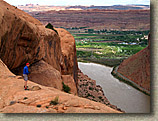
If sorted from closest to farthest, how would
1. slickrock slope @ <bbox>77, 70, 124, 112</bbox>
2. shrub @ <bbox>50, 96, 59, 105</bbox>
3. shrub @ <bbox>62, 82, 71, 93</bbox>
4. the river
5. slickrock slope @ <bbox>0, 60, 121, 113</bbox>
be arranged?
1. slickrock slope @ <bbox>0, 60, 121, 113</bbox>
2. shrub @ <bbox>50, 96, 59, 105</bbox>
3. shrub @ <bbox>62, 82, 71, 93</bbox>
4. the river
5. slickrock slope @ <bbox>77, 70, 124, 112</bbox>

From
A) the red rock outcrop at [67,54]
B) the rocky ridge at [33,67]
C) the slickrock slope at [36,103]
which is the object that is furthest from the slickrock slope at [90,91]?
the slickrock slope at [36,103]

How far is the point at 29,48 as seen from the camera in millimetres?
15281

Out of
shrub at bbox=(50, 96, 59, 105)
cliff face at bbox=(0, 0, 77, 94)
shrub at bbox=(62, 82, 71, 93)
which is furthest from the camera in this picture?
shrub at bbox=(62, 82, 71, 93)

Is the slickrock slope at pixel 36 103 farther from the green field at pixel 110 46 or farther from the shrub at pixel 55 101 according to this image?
the green field at pixel 110 46

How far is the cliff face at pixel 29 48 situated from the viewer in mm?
12172

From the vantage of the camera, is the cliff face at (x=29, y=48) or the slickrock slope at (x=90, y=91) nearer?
the cliff face at (x=29, y=48)

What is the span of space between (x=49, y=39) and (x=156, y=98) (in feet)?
42.0

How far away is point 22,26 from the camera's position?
1359 centimetres

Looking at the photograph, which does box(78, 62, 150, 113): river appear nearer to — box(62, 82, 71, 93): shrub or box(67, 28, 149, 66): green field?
box(62, 82, 71, 93): shrub

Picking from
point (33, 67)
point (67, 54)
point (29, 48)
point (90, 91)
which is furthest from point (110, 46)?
point (29, 48)

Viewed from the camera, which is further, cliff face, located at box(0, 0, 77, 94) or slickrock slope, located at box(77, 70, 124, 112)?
slickrock slope, located at box(77, 70, 124, 112)

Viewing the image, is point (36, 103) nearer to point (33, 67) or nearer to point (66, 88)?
point (33, 67)

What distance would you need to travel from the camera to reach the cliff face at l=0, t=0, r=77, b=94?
12.2 metres

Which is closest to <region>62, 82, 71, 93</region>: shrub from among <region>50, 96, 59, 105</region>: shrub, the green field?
<region>50, 96, 59, 105</region>: shrub
